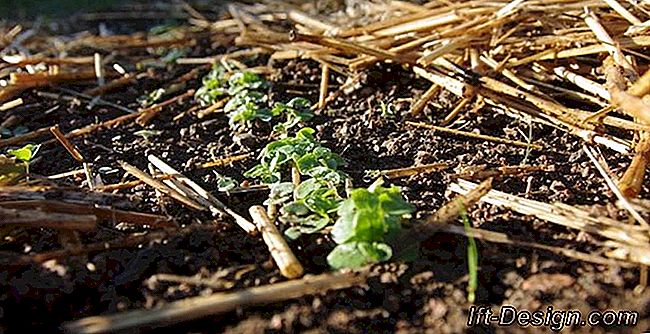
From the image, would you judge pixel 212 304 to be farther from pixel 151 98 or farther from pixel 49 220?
pixel 151 98

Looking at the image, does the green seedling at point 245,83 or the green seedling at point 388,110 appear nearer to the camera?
the green seedling at point 388,110

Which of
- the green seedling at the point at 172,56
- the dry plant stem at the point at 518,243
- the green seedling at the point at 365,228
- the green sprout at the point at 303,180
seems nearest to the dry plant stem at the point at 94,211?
the green sprout at the point at 303,180

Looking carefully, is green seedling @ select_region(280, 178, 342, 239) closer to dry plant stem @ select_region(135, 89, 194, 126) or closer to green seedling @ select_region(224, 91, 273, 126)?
green seedling @ select_region(224, 91, 273, 126)

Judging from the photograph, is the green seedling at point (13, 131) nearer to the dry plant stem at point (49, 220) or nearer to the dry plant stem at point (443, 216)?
the dry plant stem at point (49, 220)

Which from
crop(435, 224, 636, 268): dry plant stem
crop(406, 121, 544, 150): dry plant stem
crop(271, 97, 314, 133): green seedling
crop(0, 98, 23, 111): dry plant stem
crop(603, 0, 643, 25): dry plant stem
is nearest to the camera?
crop(435, 224, 636, 268): dry plant stem

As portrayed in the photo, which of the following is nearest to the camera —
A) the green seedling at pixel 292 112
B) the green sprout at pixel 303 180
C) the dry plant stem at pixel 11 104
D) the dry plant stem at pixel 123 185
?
the green sprout at pixel 303 180

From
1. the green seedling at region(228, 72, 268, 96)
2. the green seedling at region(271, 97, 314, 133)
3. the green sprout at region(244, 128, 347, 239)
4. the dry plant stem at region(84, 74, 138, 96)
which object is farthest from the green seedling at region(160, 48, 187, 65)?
the green sprout at region(244, 128, 347, 239)

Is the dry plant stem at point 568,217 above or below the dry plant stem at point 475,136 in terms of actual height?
below
